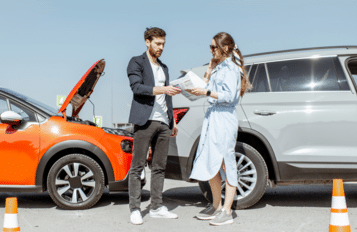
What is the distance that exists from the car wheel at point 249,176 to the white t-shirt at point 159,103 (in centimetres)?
97

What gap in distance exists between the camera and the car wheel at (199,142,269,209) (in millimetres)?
4531

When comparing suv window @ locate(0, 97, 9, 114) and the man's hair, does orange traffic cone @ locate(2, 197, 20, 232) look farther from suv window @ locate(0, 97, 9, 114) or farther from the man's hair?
suv window @ locate(0, 97, 9, 114)

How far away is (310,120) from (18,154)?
3.30m

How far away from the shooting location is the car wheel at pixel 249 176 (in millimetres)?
4531

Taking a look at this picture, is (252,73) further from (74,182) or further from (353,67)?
(74,182)

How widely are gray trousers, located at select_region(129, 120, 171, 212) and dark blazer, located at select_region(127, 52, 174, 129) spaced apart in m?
0.12

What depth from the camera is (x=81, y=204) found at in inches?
184

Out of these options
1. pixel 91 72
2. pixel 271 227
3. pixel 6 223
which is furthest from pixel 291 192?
pixel 6 223

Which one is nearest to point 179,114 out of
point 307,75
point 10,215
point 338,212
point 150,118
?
point 150,118

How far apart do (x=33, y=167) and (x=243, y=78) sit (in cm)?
257

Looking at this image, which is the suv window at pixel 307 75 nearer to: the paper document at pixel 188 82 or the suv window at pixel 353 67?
the suv window at pixel 353 67

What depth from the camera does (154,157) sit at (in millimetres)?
4375

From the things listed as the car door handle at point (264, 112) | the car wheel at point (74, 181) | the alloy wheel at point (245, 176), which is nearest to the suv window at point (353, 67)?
the car door handle at point (264, 112)

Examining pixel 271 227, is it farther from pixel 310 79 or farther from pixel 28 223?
pixel 28 223
